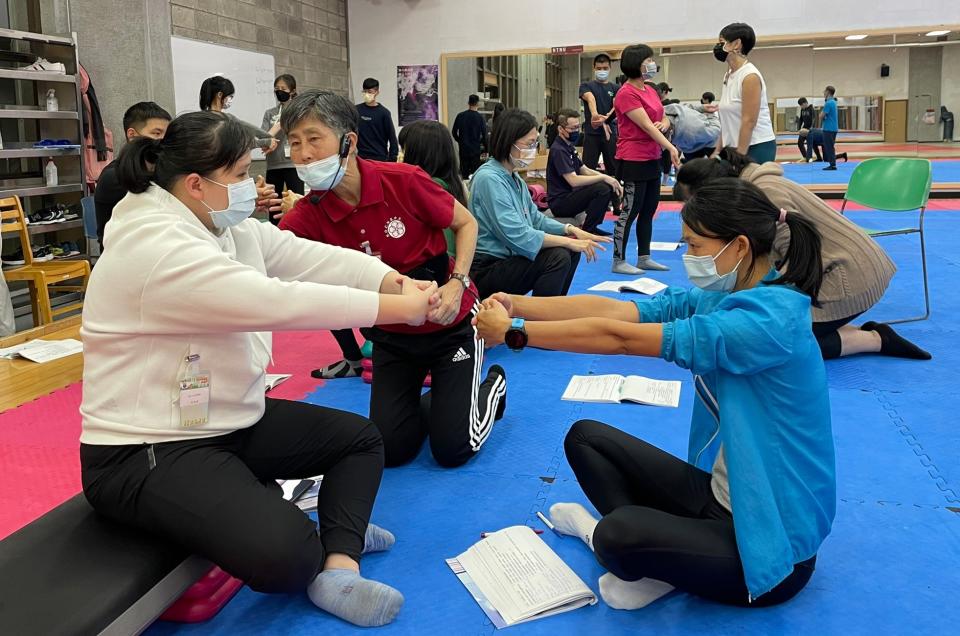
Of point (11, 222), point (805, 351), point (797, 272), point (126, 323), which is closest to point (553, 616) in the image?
point (805, 351)

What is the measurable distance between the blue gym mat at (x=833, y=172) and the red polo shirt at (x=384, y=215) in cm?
959

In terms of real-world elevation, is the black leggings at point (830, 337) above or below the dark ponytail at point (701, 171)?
below

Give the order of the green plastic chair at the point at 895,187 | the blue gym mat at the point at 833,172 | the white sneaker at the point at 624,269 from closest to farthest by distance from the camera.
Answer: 1. the green plastic chair at the point at 895,187
2. the white sneaker at the point at 624,269
3. the blue gym mat at the point at 833,172

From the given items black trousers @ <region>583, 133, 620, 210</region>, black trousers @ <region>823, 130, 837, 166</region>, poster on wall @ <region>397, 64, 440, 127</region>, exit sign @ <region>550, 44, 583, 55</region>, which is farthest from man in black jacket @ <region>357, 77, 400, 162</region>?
black trousers @ <region>823, 130, 837, 166</region>

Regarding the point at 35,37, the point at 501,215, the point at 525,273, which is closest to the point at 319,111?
the point at 501,215

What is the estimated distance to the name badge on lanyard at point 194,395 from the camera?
192 centimetres

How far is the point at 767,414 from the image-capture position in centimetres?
180

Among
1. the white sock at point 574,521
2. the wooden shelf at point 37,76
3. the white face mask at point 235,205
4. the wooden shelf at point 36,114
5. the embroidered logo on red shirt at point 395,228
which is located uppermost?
the wooden shelf at point 37,76

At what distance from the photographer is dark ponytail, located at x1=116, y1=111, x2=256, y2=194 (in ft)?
6.48

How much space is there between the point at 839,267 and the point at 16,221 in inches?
202

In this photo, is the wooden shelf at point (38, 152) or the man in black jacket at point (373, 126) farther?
the man in black jacket at point (373, 126)

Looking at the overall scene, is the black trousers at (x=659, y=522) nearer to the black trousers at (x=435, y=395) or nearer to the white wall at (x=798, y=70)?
the black trousers at (x=435, y=395)

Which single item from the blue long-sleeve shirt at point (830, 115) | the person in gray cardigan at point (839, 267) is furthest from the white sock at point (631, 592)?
the blue long-sleeve shirt at point (830, 115)

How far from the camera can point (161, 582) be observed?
70.8 inches
